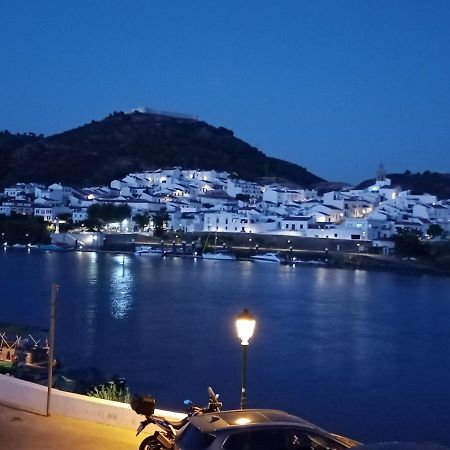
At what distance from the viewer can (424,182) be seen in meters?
51.3

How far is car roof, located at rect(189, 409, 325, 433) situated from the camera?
1.61 meters

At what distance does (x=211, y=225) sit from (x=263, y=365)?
2280cm

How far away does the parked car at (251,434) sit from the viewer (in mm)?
1562

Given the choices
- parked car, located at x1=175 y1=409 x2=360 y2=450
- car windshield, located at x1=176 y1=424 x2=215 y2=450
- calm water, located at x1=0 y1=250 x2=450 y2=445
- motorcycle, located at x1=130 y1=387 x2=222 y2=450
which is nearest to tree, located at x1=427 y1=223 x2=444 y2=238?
calm water, located at x1=0 y1=250 x2=450 y2=445

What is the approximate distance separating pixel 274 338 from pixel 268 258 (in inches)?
638

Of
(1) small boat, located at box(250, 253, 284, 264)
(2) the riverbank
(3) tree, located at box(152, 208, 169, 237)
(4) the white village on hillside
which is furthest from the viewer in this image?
(3) tree, located at box(152, 208, 169, 237)

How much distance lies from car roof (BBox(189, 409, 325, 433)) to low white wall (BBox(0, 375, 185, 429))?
583mm

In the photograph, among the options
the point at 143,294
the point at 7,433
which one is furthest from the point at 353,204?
the point at 7,433

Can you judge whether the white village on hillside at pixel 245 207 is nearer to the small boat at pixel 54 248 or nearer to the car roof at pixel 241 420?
the small boat at pixel 54 248

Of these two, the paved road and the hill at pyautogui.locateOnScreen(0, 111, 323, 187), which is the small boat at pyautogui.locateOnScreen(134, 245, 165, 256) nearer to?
the hill at pyautogui.locateOnScreen(0, 111, 323, 187)

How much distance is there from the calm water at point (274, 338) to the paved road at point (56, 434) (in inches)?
169

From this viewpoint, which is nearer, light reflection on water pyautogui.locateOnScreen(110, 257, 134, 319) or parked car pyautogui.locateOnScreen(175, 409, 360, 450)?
parked car pyautogui.locateOnScreen(175, 409, 360, 450)

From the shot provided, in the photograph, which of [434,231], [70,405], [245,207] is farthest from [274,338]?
[245,207]

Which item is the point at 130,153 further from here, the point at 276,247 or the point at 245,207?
the point at 276,247
